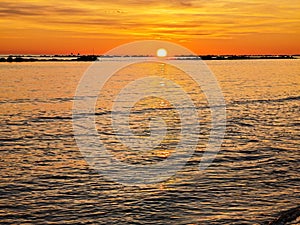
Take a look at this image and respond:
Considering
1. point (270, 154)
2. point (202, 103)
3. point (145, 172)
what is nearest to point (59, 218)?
point (145, 172)

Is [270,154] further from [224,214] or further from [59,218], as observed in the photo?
[59,218]

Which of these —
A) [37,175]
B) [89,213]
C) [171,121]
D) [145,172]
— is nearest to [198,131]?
[171,121]

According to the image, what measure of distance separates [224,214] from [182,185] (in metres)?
4.17

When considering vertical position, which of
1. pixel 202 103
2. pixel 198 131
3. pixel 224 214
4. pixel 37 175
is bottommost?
pixel 224 214

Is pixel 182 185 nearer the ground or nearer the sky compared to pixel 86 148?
nearer the ground

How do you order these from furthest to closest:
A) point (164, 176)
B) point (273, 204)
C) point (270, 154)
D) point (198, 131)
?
point (198, 131), point (270, 154), point (164, 176), point (273, 204)

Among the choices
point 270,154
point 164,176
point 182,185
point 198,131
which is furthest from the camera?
point 198,131

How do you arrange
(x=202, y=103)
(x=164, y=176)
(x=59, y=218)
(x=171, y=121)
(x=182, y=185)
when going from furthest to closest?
(x=202, y=103)
(x=171, y=121)
(x=164, y=176)
(x=182, y=185)
(x=59, y=218)

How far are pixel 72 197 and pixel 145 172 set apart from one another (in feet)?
17.8

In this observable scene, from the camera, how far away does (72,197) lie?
1891 cm

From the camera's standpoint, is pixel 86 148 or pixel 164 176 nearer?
pixel 164 176

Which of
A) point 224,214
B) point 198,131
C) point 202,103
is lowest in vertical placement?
point 224,214

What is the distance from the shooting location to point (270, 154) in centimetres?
2706

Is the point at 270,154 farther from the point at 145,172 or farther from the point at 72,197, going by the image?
the point at 72,197
